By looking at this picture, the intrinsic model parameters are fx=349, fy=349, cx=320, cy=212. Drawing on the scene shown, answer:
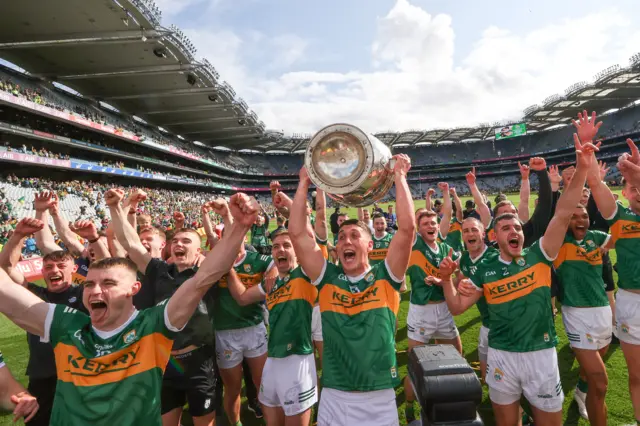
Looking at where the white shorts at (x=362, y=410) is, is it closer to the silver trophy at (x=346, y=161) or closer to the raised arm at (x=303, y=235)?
the raised arm at (x=303, y=235)

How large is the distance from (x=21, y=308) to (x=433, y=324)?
4.18m

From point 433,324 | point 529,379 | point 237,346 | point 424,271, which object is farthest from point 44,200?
point 529,379

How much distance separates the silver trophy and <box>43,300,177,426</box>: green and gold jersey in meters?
1.50

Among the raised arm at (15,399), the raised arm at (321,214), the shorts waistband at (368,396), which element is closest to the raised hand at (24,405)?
the raised arm at (15,399)

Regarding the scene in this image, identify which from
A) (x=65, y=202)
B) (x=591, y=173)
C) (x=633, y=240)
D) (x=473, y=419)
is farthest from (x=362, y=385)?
(x=65, y=202)

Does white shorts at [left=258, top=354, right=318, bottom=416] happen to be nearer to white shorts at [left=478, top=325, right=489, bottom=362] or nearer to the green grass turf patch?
the green grass turf patch

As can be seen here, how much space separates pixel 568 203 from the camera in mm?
3006

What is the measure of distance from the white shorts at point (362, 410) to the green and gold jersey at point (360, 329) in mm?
67

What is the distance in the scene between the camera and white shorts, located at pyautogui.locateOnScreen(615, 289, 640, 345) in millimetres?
3477

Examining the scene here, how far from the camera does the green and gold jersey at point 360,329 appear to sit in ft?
8.61

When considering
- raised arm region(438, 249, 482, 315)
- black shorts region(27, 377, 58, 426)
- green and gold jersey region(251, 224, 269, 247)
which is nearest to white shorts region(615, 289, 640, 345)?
raised arm region(438, 249, 482, 315)

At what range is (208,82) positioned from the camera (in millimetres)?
33250

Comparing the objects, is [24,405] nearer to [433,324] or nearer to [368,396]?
[368,396]

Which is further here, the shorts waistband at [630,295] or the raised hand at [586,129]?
the shorts waistband at [630,295]
